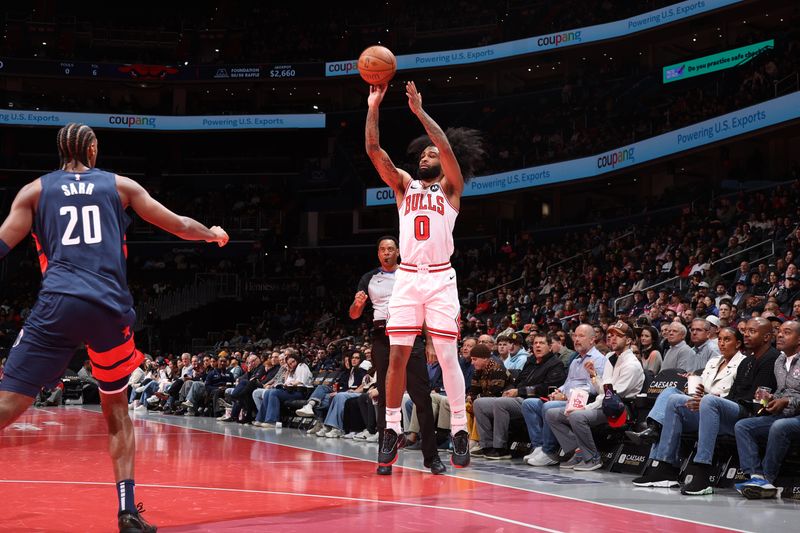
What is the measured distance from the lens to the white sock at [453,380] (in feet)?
18.7

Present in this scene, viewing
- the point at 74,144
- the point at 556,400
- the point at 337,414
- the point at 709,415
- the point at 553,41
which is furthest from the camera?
the point at 553,41

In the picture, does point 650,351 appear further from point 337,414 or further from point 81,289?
point 81,289

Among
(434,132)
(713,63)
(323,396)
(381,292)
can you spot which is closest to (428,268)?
(434,132)

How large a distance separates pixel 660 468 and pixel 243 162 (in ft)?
105

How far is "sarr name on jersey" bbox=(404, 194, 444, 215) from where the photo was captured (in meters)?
5.70

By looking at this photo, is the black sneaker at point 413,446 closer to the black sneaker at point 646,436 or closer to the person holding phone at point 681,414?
the black sneaker at point 646,436

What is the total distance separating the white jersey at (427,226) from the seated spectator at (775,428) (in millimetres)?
2743

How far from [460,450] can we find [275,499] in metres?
1.33

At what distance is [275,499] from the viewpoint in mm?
5059

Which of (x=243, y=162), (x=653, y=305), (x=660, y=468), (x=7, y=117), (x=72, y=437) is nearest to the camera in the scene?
(x=660, y=468)

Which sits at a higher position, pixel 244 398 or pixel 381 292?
pixel 381 292

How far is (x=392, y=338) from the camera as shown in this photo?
5.74 m

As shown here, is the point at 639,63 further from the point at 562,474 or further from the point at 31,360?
the point at 31,360

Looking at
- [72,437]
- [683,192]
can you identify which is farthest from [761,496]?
[683,192]
